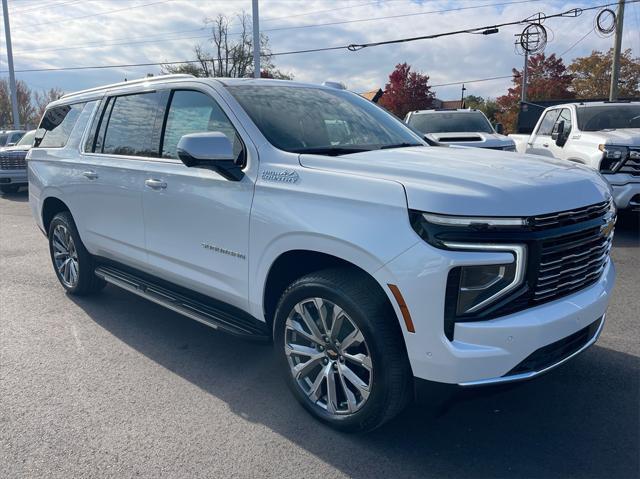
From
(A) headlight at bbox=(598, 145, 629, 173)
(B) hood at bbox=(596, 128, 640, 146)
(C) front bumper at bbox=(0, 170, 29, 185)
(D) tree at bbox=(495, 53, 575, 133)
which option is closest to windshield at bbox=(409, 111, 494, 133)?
(B) hood at bbox=(596, 128, 640, 146)

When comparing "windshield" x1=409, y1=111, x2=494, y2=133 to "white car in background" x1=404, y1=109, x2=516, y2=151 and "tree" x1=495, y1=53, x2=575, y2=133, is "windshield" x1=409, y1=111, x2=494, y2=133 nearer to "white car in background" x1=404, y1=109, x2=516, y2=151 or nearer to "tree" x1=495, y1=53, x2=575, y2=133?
"white car in background" x1=404, y1=109, x2=516, y2=151

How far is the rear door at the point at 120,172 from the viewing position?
424 cm

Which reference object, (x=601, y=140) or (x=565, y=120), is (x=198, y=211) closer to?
(x=601, y=140)

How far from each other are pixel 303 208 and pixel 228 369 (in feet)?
5.10

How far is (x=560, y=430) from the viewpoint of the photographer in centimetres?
302

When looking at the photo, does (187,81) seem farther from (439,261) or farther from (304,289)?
(439,261)

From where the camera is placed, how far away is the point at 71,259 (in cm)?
555

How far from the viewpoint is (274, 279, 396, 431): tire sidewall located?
270 cm

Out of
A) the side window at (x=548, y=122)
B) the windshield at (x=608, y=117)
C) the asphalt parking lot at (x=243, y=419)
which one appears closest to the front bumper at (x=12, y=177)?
the asphalt parking lot at (x=243, y=419)

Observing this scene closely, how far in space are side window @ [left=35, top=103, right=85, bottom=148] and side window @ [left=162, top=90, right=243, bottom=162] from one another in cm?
177

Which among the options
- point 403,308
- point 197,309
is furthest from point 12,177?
point 403,308

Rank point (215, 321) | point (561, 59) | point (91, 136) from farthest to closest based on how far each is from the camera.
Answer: point (561, 59)
point (91, 136)
point (215, 321)

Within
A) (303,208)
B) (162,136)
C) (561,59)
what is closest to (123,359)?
(162,136)

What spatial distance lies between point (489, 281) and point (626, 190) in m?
6.20
